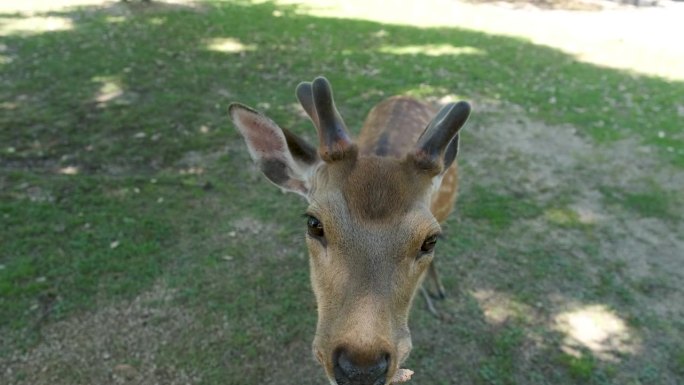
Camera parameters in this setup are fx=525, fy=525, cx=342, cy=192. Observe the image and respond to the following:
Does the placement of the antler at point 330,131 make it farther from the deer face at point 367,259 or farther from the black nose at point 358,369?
the black nose at point 358,369

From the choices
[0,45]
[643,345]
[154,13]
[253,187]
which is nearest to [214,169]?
[253,187]

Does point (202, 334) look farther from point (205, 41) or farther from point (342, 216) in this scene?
point (205, 41)

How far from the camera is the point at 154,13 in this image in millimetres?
14406

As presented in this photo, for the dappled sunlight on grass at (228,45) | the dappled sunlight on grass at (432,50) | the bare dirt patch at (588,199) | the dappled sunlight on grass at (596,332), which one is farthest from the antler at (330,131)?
the dappled sunlight on grass at (432,50)

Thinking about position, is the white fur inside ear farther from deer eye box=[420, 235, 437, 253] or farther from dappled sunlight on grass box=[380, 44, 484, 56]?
dappled sunlight on grass box=[380, 44, 484, 56]

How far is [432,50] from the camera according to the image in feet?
→ 41.6

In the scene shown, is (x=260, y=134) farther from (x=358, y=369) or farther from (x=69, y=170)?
(x=69, y=170)

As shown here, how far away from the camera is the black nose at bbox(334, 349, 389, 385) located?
2377 mm

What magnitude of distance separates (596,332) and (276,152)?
3696 mm

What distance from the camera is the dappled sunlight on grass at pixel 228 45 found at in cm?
1193

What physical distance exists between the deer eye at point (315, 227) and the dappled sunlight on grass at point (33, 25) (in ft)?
39.7

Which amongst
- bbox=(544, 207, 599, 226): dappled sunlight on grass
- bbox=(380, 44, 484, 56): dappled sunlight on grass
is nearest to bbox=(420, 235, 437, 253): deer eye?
bbox=(544, 207, 599, 226): dappled sunlight on grass

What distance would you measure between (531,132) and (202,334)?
6.35 meters

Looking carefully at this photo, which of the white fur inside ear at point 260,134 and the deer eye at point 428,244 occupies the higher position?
the white fur inside ear at point 260,134
